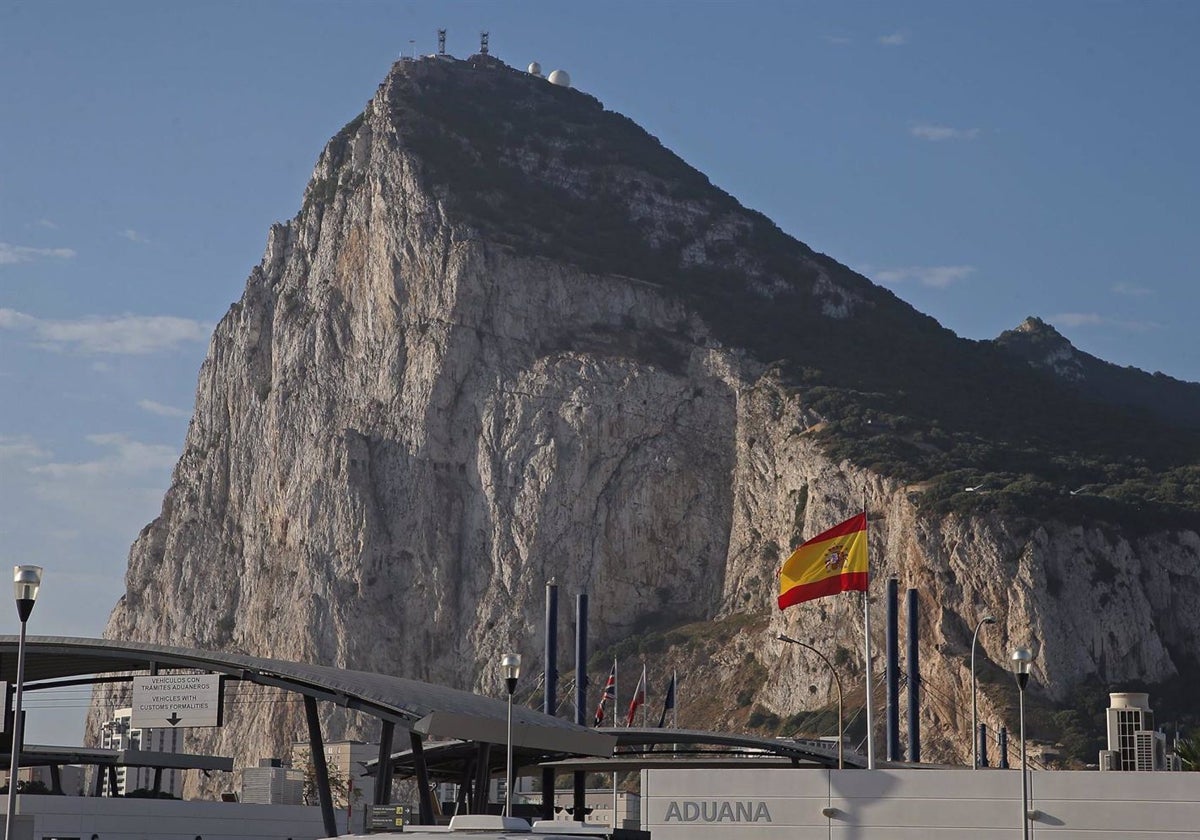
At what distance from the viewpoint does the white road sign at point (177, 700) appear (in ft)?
163

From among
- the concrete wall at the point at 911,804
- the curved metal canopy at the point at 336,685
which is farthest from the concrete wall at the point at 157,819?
the concrete wall at the point at 911,804

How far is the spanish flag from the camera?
151 feet

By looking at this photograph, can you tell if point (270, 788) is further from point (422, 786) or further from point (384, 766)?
point (384, 766)

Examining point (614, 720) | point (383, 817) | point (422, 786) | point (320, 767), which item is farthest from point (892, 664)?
point (383, 817)

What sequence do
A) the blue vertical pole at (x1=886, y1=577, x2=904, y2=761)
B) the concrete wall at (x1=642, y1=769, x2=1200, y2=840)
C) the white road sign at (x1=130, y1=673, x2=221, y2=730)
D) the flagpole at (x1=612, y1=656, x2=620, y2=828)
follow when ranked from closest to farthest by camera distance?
the concrete wall at (x1=642, y1=769, x2=1200, y2=840) < the white road sign at (x1=130, y1=673, x2=221, y2=730) < the flagpole at (x1=612, y1=656, x2=620, y2=828) < the blue vertical pole at (x1=886, y1=577, x2=904, y2=761)

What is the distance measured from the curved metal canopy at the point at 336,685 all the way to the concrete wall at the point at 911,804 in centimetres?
1226

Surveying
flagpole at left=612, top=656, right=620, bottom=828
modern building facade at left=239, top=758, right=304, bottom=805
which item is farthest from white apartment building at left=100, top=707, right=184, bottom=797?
modern building facade at left=239, top=758, right=304, bottom=805

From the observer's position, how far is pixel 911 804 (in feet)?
112

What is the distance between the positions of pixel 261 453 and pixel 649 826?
426 ft

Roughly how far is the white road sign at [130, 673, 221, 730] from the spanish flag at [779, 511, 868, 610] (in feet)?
52.7

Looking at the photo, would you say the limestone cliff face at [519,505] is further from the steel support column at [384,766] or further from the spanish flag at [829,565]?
the steel support column at [384,766]

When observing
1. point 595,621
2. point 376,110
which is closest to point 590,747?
point 595,621

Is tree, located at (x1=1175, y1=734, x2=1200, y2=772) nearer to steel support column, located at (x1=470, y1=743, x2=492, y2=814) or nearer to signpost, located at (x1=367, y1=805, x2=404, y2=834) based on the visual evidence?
steel support column, located at (x1=470, y1=743, x2=492, y2=814)

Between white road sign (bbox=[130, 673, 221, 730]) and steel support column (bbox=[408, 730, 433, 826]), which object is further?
white road sign (bbox=[130, 673, 221, 730])
